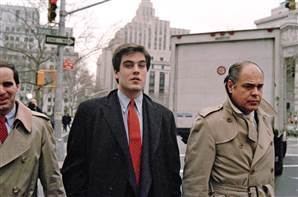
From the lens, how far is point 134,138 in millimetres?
3479

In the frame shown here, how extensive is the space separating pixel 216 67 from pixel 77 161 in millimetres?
9473

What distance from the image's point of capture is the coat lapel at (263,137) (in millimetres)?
3509

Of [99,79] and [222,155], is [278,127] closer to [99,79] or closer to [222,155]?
[222,155]

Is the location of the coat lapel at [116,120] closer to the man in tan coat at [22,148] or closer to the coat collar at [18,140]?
the man in tan coat at [22,148]

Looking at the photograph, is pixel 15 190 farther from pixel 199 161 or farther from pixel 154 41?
pixel 154 41

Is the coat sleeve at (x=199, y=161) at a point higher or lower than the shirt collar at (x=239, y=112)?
lower

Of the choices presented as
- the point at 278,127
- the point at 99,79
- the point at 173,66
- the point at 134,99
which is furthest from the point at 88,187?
the point at 99,79

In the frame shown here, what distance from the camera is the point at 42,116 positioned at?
3.56 m

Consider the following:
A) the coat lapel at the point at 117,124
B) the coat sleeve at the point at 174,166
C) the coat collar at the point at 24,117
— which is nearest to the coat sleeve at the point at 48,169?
the coat collar at the point at 24,117

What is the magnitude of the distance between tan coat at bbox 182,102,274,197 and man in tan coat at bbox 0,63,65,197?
897 mm

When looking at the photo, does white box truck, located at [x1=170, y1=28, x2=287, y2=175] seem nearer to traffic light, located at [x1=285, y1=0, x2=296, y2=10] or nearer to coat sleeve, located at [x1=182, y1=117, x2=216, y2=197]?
traffic light, located at [x1=285, y1=0, x2=296, y2=10]

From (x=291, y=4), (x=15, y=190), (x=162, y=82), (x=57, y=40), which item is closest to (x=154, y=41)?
(x=162, y=82)

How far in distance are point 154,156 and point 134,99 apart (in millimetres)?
418

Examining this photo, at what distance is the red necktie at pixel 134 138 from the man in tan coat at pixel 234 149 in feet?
1.18
